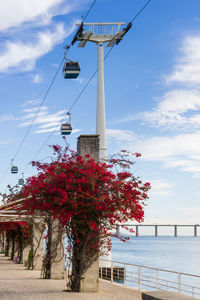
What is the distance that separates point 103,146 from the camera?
27266 mm

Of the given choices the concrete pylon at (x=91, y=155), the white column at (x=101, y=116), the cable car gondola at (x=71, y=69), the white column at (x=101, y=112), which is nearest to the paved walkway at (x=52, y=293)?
the concrete pylon at (x=91, y=155)

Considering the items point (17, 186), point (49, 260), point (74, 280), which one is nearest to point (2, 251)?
point (17, 186)

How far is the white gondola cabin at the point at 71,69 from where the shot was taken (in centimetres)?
1927

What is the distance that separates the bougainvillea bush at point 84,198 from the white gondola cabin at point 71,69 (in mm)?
5933

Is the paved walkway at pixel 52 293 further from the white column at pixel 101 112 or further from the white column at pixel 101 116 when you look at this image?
the white column at pixel 101 112

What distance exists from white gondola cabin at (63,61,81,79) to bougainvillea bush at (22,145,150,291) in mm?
5933

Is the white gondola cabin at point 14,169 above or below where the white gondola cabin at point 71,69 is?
below

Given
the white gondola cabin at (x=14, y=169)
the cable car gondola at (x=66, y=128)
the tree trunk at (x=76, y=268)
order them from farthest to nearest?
the white gondola cabin at (x=14, y=169) < the cable car gondola at (x=66, y=128) < the tree trunk at (x=76, y=268)

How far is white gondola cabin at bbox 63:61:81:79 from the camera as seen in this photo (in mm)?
19266

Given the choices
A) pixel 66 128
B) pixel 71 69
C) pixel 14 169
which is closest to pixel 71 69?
pixel 71 69

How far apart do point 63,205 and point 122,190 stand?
1.74 metres

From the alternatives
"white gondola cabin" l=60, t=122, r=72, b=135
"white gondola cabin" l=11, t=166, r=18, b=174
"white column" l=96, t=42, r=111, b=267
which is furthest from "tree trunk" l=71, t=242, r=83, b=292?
"white gondola cabin" l=11, t=166, r=18, b=174

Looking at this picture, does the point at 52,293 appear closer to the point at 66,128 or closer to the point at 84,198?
the point at 84,198

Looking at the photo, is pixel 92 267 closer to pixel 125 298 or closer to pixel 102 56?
pixel 125 298
